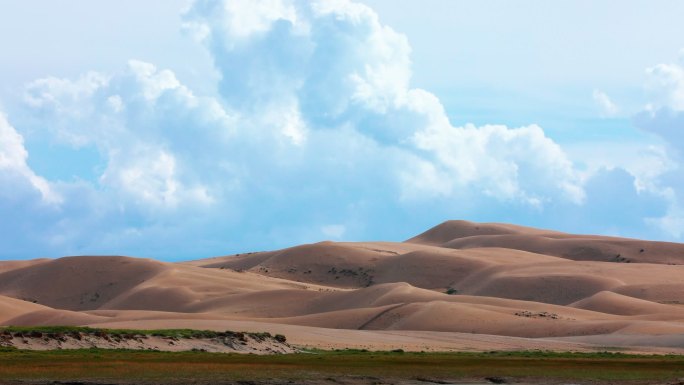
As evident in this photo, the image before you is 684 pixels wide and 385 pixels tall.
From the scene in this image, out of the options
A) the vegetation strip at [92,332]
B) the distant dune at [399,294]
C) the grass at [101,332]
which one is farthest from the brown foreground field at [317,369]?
the distant dune at [399,294]

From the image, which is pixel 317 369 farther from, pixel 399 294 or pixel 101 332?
pixel 399 294

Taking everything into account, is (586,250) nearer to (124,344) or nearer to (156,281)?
(156,281)

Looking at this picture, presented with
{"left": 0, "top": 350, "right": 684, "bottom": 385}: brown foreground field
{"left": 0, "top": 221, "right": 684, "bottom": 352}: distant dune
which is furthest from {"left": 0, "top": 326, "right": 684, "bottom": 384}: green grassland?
{"left": 0, "top": 221, "right": 684, "bottom": 352}: distant dune

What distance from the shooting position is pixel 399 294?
319 ft

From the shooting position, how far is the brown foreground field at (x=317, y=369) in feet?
118

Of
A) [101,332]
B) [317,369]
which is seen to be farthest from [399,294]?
[317,369]

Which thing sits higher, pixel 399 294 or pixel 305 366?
pixel 399 294

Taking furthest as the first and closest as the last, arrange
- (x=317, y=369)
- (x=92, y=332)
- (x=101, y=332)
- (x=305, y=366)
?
(x=101, y=332)
(x=92, y=332)
(x=305, y=366)
(x=317, y=369)

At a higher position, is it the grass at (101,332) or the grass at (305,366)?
the grass at (101,332)

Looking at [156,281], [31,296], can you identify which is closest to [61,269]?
[31,296]

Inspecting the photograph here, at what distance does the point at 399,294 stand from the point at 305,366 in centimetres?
5494

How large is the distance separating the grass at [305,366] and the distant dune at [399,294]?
1269 centimetres

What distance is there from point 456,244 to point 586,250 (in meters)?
26.7

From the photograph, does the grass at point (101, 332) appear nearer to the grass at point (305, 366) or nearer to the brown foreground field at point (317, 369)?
the grass at point (305, 366)
